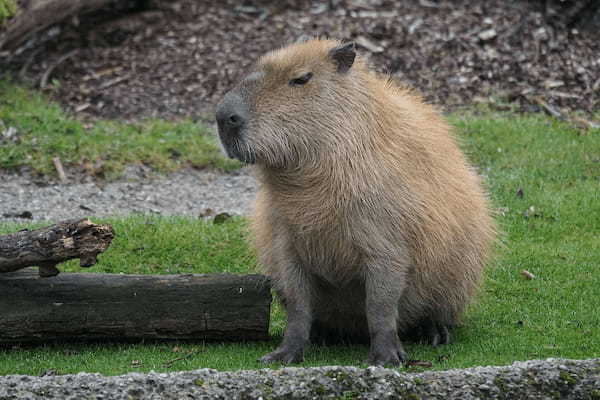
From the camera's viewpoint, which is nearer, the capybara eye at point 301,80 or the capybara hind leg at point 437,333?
the capybara eye at point 301,80

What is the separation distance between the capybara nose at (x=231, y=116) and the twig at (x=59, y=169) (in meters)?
4.93

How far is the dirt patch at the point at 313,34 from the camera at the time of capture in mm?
11430

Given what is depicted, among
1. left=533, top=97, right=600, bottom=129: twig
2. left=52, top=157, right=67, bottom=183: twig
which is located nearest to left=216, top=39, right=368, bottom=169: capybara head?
left=52, top=157, right=67, bottom=183: twig

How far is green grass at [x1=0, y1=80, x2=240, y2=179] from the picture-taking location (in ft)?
32.3

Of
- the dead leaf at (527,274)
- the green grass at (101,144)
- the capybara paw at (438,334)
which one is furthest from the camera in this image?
the green grass at (101,144)

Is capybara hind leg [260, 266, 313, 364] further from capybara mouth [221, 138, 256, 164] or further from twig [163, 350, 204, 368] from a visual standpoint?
capybara mouth [221, 138, 256, 164]

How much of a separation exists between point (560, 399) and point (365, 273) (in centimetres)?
126

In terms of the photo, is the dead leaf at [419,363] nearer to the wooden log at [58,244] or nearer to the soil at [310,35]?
the wooden log at [58,244]

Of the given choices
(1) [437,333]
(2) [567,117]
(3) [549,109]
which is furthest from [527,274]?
(3) [549,109]

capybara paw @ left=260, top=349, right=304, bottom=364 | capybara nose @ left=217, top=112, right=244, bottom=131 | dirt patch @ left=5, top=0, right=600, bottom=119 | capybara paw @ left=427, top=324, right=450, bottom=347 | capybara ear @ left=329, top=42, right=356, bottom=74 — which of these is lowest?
capybara paw @ left=260, top=349, right=304, bottom=364

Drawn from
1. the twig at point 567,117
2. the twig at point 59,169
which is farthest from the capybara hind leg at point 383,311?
the twig at point 567,117

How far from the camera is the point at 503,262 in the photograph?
7.23 metres

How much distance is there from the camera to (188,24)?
1300 centimetres

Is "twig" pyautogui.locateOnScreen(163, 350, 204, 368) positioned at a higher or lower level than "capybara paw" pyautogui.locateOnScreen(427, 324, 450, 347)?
lower
